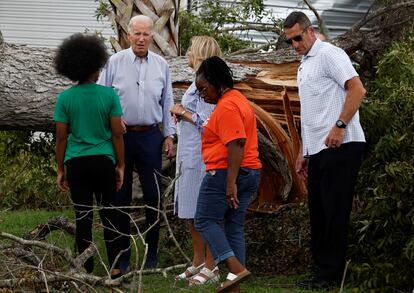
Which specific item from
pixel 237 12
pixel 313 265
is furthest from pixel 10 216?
pixel 313 265

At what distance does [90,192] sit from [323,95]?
1.75 meters

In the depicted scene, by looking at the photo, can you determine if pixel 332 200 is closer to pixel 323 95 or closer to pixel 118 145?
pixel 323 95

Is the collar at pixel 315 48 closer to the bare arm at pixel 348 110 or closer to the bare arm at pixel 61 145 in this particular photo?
the bare arm at pixel 348 110

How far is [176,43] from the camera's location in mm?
10812

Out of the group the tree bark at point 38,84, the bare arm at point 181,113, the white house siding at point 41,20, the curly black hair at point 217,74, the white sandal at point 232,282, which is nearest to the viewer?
the white sandal at point 232,282

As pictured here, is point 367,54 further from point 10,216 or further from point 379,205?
point 10,216

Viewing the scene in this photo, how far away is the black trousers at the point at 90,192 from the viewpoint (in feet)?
25.9

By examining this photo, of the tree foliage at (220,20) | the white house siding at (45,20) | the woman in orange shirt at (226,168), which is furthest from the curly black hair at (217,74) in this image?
the white house siding at (45,20)

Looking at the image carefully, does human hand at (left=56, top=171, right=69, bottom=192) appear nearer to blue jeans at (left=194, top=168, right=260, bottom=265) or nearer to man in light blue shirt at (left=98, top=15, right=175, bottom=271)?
man in light blue shirt at (left=98, top=15, right=175, bottom=271)

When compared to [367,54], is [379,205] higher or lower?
lower

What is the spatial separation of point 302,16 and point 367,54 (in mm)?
2100

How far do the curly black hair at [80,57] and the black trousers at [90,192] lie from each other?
0.59m

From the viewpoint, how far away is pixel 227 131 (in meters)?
7.26

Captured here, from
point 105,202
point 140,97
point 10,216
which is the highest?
point 140,97
